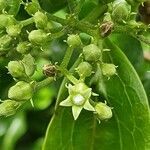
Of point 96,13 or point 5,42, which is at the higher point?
point 5,42

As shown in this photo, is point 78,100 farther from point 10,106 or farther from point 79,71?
point 10,106

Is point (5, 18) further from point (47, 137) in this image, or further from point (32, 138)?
point (32, 138)

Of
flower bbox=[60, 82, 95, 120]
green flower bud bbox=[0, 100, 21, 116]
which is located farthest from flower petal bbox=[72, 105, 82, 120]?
green flower bud bbox=[0, 100, 21, 116]

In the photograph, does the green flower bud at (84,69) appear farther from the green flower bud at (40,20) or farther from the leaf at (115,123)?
the leaf at (115,123)

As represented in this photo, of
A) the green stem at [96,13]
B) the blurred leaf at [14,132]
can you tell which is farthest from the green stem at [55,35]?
the blurred leaf at [14,132]

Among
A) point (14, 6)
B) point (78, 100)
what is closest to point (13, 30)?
point (14, 6)

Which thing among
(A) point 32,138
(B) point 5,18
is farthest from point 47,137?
(A) point 32,138

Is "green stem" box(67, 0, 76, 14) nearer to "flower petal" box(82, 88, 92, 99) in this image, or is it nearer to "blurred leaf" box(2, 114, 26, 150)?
"flower petal" box(82, 88, 92, 99)
